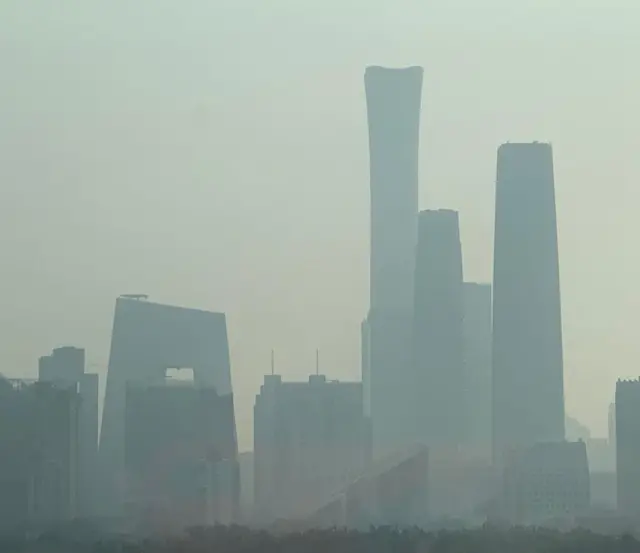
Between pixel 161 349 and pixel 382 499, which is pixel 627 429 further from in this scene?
pixel 161 349

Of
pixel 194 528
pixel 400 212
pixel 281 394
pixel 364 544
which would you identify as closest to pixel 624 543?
pixel 364 544

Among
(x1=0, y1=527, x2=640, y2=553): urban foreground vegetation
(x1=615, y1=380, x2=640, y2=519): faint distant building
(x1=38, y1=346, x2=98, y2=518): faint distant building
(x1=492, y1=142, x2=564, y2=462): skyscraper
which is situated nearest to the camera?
(x1=0, y1=527, x2=640, y2=553): urban foreground vegetation

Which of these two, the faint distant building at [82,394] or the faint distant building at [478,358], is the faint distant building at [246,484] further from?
the faint distant building at [478,358]

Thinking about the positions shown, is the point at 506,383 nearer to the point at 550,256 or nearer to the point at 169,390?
the point at 550,256

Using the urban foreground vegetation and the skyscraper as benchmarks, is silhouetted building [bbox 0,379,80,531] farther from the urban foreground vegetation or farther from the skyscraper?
the skyscraper

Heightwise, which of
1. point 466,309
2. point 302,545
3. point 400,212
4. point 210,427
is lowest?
point 302,545

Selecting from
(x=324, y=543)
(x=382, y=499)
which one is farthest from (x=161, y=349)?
(x=324, y=543)

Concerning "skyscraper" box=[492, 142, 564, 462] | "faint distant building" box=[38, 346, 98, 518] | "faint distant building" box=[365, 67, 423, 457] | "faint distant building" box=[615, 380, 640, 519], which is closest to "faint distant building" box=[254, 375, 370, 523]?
"faint distant building" box=[38, 346, 98, 518]
